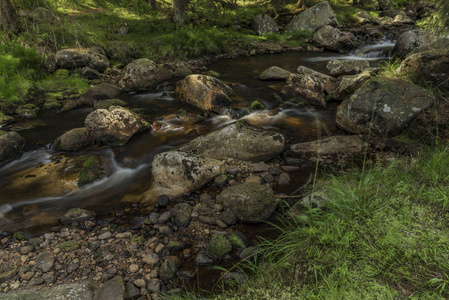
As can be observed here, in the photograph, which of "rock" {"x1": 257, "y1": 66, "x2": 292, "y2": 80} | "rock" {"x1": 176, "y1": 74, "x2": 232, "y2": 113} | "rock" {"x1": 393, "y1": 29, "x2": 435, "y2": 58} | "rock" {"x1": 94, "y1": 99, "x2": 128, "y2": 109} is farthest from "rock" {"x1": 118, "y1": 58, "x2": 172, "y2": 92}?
"rock" {"x1": 393, "y1": 29, "x2": 435, "y2": 58}

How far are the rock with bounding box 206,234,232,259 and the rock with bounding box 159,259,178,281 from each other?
46cm

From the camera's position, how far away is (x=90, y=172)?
5121 millimetres

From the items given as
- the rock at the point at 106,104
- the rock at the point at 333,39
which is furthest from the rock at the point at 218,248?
the rock at the point at 333,39

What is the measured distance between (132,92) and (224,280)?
8385 mm

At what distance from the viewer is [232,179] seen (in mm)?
4805

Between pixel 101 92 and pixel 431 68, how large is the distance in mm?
9494

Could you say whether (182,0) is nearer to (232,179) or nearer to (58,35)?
(58,35)

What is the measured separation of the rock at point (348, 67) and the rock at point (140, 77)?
22.9 feet

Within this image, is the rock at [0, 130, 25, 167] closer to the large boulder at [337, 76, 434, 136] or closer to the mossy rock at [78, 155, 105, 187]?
the mossy rock at [78, 155, 105, 187]

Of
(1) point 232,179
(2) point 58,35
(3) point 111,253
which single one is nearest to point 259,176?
(1) point 232,179

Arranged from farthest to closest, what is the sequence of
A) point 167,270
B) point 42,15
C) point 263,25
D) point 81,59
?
point 263,25, point 81,59, point 42,15, point 167,270

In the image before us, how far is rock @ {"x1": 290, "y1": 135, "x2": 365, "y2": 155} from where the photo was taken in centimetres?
537

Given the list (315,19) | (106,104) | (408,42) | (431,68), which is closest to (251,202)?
(431,68)

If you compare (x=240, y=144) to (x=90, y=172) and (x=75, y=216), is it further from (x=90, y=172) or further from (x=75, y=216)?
(x=75, y=216)
